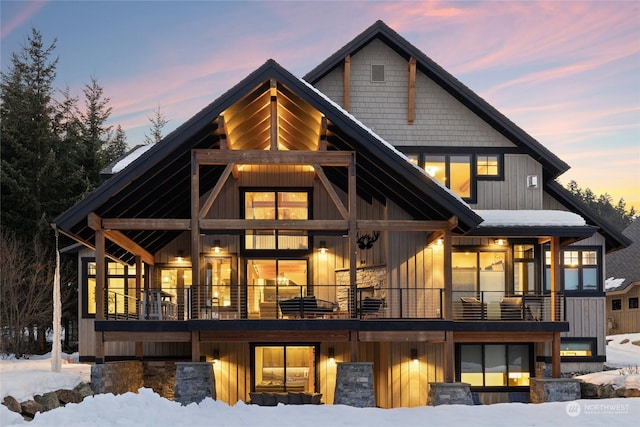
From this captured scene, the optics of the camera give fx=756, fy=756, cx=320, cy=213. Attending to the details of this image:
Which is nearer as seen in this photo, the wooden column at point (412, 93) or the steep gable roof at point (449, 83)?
the steep gable roof at point (449, 83)

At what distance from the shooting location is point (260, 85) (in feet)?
57.3

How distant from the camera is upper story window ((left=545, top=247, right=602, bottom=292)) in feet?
75.6

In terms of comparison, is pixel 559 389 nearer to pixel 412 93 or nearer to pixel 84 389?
pixel 412 93

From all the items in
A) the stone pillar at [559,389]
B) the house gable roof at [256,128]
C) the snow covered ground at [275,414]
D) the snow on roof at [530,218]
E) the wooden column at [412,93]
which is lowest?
the stone pillar at [559,389]

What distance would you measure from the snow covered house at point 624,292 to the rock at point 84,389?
24290mm

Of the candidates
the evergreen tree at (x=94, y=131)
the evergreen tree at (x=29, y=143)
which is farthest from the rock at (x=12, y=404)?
the evergreen tree at (x=94, y=131)

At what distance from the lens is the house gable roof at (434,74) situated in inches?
849

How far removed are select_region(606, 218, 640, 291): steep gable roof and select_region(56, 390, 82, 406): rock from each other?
81.2 ft

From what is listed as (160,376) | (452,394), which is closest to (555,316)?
(452,394)

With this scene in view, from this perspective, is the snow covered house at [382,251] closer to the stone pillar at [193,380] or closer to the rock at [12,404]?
the stone pillar at [193,380]

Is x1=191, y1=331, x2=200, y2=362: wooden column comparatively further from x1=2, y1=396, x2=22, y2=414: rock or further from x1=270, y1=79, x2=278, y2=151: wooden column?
x1=270, y1=79, x2=278, y2=151: wooden column

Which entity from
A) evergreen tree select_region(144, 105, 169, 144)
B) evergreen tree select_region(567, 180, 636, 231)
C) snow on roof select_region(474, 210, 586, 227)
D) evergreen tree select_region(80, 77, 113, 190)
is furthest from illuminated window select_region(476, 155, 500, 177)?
evergreen tree select_region(567, 180, 636, 231)

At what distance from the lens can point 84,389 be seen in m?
17.6

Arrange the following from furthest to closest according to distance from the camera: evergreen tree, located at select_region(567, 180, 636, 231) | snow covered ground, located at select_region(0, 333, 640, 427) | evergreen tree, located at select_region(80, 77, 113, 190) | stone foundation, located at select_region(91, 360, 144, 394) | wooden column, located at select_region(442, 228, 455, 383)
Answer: evergreen tree, located at select_region(567, 180, 636, 231) < evergreen tree, located at select_region(80, 77, 113, 190) < wooden column, located at select_region(442, 228, 455, 383) < stone foundation, located at select_region(91, 360, 144, 394) < snow covered ground, located at select_region(0, 333, 640, 427)
